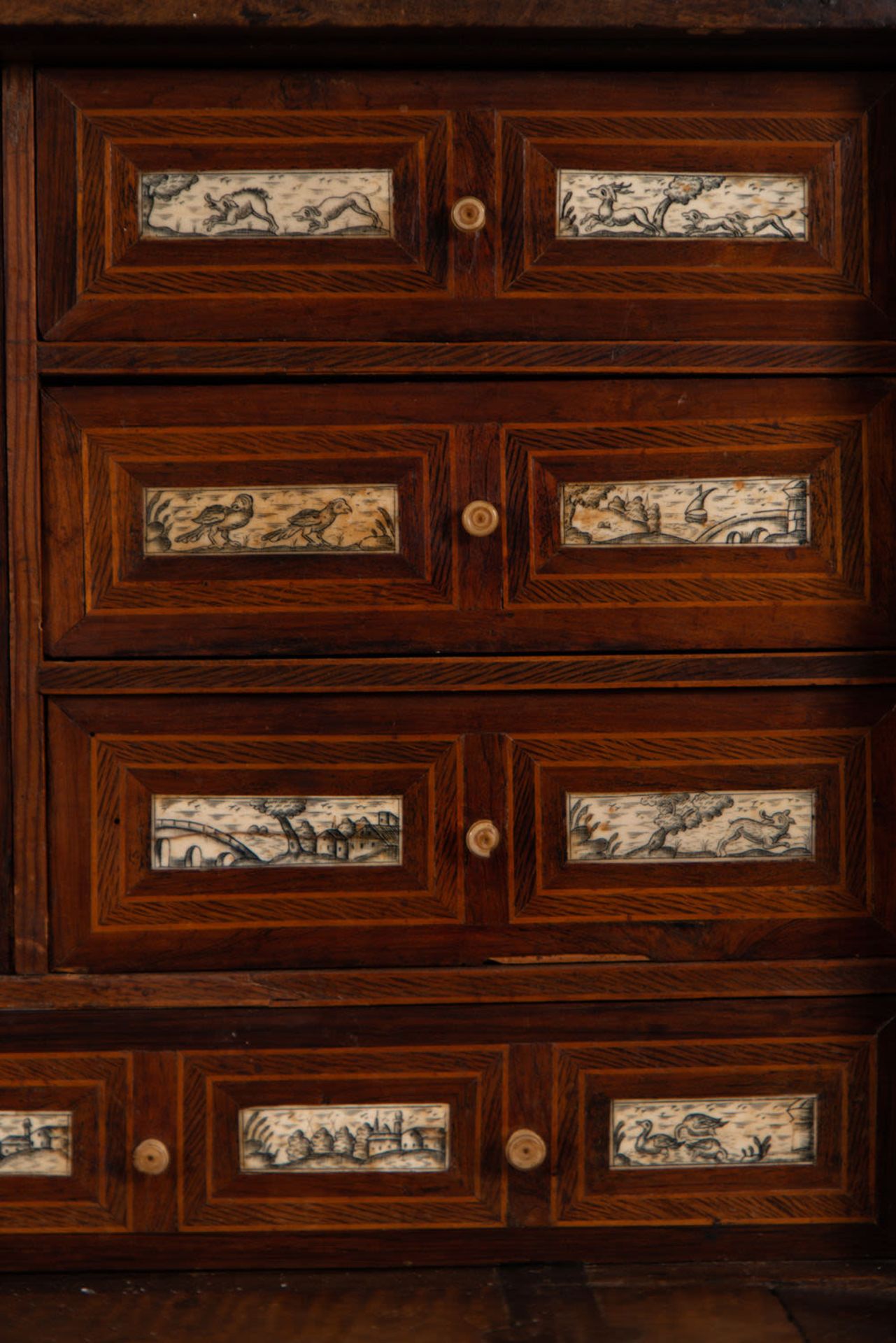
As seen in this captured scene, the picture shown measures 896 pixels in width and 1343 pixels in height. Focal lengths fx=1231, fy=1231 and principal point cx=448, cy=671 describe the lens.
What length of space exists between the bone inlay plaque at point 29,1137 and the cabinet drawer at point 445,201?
837mm

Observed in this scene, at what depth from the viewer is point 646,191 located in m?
1.33

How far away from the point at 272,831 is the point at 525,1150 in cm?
44

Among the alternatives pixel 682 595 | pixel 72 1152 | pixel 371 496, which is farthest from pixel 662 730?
pixel 72 1152

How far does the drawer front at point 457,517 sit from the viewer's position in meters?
1.33

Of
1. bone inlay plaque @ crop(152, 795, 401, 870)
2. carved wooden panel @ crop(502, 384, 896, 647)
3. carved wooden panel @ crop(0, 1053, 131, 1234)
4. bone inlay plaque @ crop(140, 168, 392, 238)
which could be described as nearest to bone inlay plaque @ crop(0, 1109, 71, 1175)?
carved wooden panel @ crop(0, 1053, 131, 1234)

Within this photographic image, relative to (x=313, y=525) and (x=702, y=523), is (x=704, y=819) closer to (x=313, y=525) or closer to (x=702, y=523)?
(x=702, y=523)

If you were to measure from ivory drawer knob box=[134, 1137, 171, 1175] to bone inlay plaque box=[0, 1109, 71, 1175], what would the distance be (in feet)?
0.26

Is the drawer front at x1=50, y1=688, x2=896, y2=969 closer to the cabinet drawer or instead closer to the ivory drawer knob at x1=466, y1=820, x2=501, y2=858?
the ivory drawer knob at x1=466, y1=820, x2=501, y2=858

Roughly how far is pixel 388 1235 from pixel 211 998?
32cm

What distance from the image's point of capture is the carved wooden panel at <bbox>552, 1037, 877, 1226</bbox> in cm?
134

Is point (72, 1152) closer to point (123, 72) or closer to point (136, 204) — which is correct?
point (136, 204)

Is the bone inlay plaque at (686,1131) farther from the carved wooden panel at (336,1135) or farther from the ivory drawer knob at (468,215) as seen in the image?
the ivory drawer knob at (468,215)

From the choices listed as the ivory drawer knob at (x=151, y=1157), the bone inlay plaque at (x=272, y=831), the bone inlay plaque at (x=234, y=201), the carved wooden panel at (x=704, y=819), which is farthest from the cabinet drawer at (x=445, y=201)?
the ivory drawer knob at (x=151, y=1157)

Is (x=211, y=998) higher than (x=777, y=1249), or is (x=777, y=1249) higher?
(x=211, y=998)
